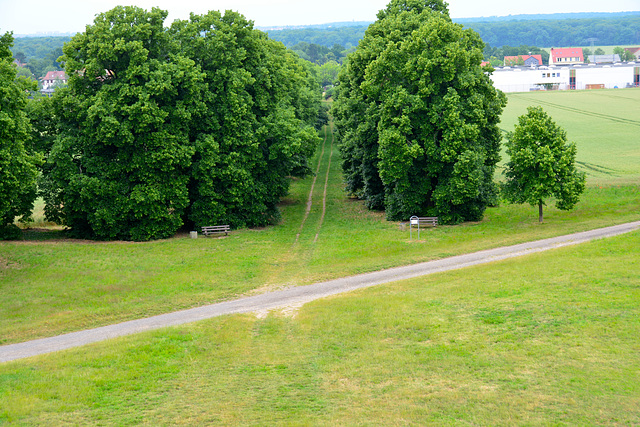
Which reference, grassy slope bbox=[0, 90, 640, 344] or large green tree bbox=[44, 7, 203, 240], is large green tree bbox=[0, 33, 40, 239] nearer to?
grassy slope bbox=[0, 90, 640, 344]

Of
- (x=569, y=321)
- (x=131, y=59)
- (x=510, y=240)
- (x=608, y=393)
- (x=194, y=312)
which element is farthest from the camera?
(x=131, y=59)

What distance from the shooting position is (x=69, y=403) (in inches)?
624

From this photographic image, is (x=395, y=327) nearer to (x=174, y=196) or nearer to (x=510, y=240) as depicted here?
(x=510, y=240)

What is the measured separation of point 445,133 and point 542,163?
6880 millimetres

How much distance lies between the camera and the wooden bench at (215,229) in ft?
141

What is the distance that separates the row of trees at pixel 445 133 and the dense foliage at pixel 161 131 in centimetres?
711

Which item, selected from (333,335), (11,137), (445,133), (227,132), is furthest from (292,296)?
(445,133)

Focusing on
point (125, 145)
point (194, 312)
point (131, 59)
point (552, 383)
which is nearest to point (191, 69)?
point (131, 59)

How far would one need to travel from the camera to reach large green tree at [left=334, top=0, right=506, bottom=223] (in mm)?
42938

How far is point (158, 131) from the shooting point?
1624 inches

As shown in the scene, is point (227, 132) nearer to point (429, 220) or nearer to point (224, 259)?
point (224, 259)

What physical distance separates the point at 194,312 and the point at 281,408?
11.7 meters

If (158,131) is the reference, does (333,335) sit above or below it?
below

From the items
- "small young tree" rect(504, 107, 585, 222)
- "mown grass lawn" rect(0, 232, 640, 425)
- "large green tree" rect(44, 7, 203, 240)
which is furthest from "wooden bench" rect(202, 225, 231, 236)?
"small young tree" rect(504, 107, 585, 222)
